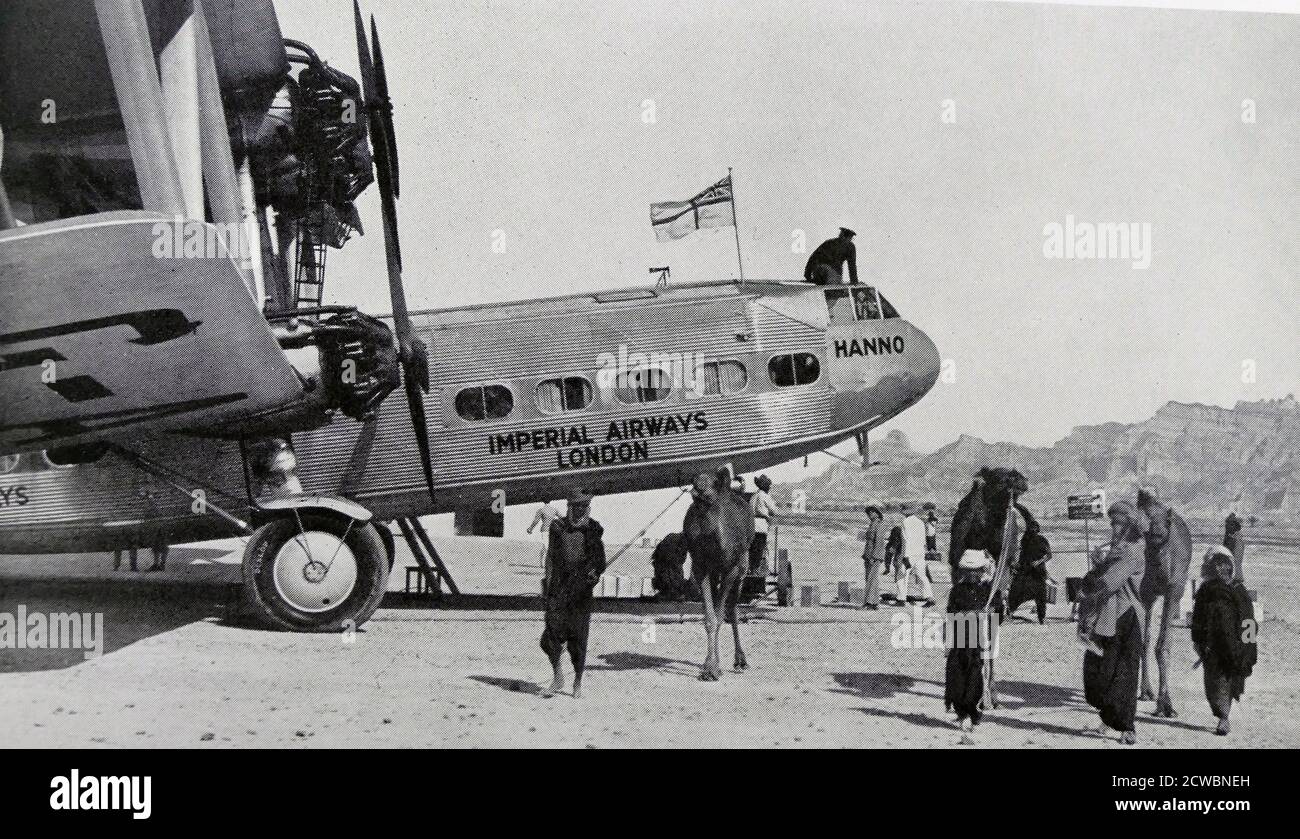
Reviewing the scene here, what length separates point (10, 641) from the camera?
1047cm

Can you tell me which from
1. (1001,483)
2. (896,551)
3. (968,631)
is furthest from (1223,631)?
(896,551)

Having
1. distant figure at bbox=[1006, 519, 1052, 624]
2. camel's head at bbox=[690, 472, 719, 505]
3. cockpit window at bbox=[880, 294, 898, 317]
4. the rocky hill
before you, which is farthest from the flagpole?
distant figure at bbox=[1006, 519, 1052, 624]

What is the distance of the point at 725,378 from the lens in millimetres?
14070

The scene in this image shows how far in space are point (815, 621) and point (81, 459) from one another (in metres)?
8.62

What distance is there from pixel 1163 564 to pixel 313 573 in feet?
27.1

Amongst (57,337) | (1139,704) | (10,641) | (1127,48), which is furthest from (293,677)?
(1127,48)

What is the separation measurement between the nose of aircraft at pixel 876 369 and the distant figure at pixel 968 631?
16.5ft

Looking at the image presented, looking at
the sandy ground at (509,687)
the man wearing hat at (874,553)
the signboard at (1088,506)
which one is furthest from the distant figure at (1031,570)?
the man wearing hat at (874,553)

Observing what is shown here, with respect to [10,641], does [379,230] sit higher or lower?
higher

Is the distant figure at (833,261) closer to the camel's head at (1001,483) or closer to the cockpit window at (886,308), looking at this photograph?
the cockpit window at (886,308)

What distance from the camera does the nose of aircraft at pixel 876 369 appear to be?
14438 millimetres

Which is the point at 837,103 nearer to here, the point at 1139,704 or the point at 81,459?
the point at 1139,704

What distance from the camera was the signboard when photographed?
42.6 feet

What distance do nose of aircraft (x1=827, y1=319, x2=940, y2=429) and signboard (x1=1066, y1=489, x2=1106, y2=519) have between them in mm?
2243
